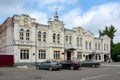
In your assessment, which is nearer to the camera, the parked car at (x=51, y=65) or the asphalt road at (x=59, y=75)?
the asphalt road at (x=59, y=75)

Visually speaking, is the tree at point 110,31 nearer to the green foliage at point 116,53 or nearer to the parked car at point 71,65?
the green foliage at point 116,53

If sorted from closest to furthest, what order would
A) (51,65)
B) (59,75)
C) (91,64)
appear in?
(59,75) < (51,65) < (91,64)

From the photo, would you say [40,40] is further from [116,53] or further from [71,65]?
[116,53]

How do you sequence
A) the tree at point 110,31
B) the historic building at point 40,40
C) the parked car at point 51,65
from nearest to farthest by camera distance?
the parked car at point 51,65
the historic building at point 40,40
the tree at point 110,31

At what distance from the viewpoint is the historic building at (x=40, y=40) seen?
1597 inches

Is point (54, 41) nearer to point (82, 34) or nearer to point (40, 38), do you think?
point (40, 38)

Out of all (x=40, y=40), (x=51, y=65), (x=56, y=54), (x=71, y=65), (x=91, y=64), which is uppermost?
(x=40, y=40)

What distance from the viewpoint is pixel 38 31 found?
→ 44094mm

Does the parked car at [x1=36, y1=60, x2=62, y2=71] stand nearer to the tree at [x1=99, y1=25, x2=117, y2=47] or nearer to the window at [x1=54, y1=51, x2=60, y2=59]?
the window at [x1=54, y1=51, x2=60, y2=59]

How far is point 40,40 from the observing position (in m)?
44.6

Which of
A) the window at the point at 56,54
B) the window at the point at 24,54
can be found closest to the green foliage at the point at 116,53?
the window at the point at 56,54

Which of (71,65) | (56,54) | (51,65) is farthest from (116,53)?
(51,65)

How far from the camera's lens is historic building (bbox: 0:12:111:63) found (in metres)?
40.6

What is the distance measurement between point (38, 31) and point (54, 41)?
4987mm
